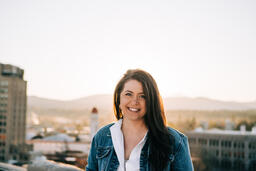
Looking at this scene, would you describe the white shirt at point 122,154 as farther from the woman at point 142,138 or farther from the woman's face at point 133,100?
the woman's face at point 133,100

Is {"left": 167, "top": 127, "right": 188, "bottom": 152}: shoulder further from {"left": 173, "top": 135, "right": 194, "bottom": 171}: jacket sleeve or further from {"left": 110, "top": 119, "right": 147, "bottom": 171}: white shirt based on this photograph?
{"left": 110, "top": 119, "right": 147, "bottom": 171}: white shirt

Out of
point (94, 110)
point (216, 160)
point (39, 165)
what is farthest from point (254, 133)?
point (39, 165)

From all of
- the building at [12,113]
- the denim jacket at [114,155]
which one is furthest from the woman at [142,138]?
the building at [12,113]

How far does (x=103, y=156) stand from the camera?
2129 millimetres

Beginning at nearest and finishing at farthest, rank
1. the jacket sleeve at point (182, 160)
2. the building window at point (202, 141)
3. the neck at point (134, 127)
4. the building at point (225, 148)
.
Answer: the jacket sleeve at point (182, 160), the neck at point (134, 127), the building at point (225, 148), the building window at point (202, 141)

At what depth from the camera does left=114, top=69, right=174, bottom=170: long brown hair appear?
195 cm

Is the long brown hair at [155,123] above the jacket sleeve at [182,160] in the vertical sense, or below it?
above

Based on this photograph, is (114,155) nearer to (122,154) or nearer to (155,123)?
(122,154)

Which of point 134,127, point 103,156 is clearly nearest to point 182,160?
point 134,127

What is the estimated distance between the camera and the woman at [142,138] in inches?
76.9

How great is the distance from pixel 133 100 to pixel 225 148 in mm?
42769

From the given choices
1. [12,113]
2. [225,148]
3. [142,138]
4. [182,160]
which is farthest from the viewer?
[12,113]

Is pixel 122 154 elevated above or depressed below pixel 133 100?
below

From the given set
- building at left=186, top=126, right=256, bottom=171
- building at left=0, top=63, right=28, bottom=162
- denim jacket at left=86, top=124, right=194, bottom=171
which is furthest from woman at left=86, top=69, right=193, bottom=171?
building at left=0, top=63, right=28, bottom=162
